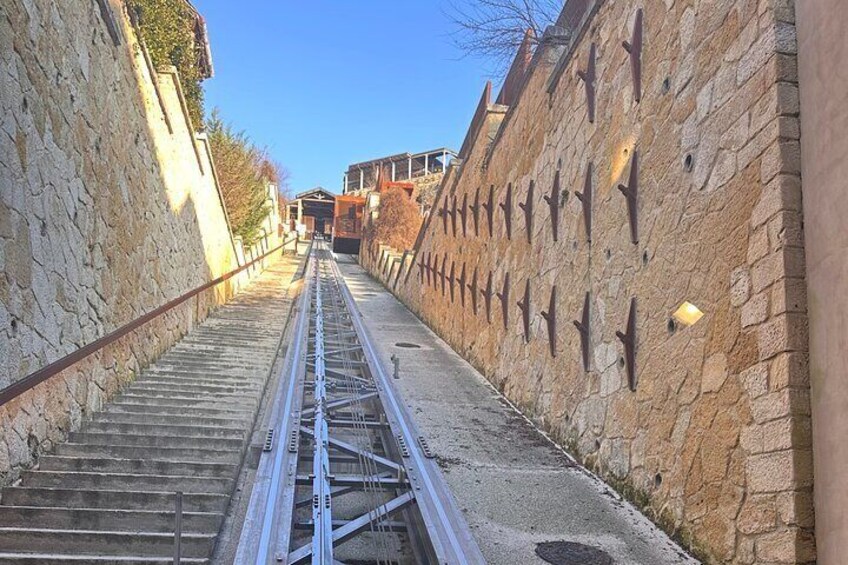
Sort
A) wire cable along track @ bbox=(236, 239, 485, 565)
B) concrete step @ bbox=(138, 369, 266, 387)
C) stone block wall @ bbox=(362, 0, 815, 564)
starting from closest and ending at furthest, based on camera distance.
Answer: stone block wall @ bbox=(362, 0, 815, 564) < wire cable along track @ bbox=(236, 239, 485, 565) < concrete step @ bbox=(138, 369, 266, 387)

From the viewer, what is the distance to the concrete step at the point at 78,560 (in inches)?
145

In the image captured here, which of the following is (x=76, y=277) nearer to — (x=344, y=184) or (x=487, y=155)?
(x=487, y=155)

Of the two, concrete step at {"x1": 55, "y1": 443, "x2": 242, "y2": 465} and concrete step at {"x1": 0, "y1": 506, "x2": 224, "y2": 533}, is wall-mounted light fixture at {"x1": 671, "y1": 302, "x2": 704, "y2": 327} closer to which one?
concrete step at {"x1": 0, "y1": 506, "x2": 224, "y2": 533}

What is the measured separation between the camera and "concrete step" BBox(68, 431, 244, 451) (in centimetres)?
542

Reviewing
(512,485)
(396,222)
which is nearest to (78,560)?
(512,485)

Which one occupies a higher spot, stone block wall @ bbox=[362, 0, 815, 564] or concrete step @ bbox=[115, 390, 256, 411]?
stone block wall @ bbox=[362, 0, 815, 564]

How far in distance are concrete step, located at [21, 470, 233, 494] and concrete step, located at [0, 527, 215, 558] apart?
26.2 inches

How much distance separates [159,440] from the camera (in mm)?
5531

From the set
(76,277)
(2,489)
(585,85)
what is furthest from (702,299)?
(76,277)

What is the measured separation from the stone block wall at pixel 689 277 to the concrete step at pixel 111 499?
9.11ft

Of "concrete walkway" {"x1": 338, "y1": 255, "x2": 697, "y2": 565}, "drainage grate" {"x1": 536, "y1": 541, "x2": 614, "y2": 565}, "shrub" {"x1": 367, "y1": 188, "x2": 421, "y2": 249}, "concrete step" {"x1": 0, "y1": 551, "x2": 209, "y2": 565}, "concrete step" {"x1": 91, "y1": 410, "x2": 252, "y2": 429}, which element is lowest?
"drainage grate" {"x1": 536, "y1": 541, "x2": 614, "y2": 565}

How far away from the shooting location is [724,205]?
3.63 metres

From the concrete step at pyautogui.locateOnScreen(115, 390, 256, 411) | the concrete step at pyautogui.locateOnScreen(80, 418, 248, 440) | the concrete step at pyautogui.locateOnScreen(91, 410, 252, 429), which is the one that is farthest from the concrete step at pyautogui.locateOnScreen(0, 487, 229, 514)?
the concrete step at pyautogui.locateOnScreen(115, 390, 256, 411)

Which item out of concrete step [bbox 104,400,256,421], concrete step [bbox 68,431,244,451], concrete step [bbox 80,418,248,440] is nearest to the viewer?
concrete step [bbox 68,431,244,451]
